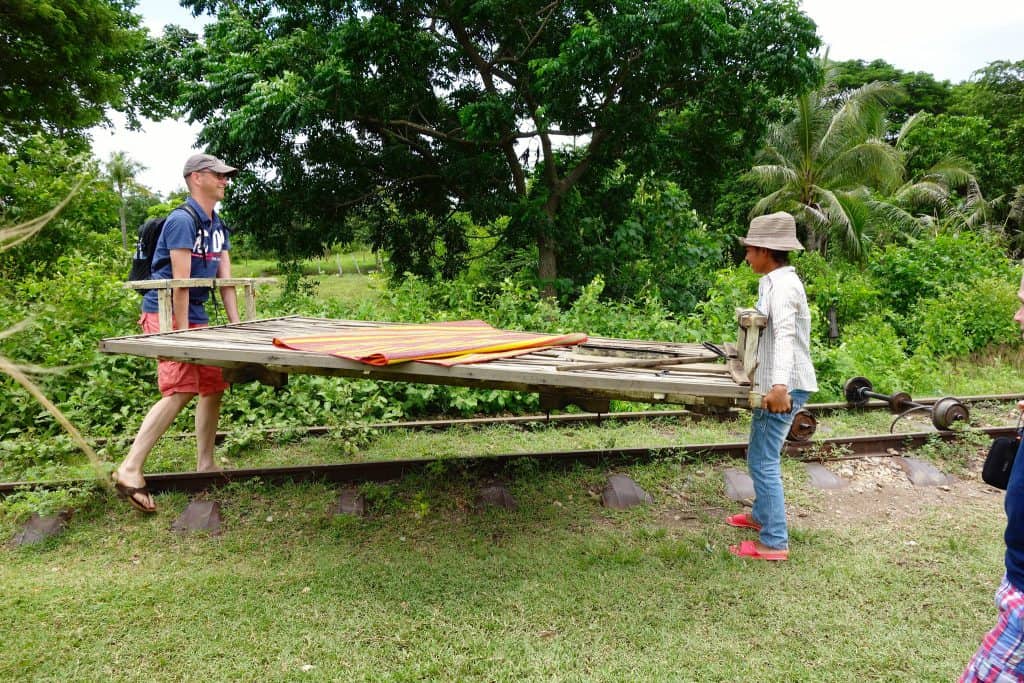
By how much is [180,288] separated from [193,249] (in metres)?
0.29

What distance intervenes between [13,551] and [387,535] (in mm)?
2188

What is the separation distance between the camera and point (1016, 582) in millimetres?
1926

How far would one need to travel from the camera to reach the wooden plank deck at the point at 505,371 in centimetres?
327

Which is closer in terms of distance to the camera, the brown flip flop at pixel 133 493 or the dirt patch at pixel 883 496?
the brown flip flop at pixel 133 493

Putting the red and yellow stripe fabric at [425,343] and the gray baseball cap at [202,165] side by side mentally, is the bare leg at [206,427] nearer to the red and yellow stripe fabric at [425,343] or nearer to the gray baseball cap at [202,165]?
the red and yellow stripe fabric at [425,343]

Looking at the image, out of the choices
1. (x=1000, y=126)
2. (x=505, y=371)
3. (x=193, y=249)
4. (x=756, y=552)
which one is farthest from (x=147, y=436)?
(x=1000, y=126)

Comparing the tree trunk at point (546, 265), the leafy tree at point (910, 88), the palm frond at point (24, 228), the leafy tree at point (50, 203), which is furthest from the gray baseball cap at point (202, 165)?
the leafy tree at point (910, 88)

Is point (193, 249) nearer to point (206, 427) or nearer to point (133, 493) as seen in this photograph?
point (206, 427)

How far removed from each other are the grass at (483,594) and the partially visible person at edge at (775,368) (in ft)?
0.85

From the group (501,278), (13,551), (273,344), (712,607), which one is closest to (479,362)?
(273,344)

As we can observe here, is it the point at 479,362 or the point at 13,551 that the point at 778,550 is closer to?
the point at 479,362

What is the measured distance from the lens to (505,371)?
332 centimetres

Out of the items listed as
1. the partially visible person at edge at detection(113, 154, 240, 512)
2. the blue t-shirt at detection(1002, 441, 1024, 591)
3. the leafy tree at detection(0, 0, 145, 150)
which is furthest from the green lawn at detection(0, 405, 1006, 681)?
Answer: the leafy tree at detection(0, 0, 145, 150)

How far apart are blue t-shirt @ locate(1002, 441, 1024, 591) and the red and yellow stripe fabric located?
7.46 feet
